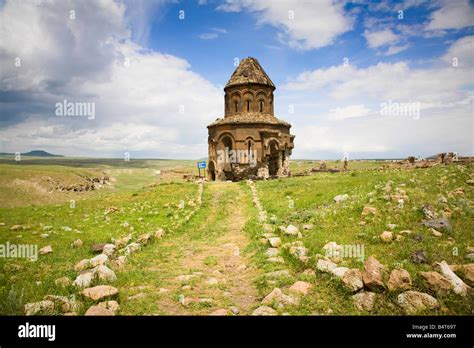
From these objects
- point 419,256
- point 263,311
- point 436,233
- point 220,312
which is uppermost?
point 436,233

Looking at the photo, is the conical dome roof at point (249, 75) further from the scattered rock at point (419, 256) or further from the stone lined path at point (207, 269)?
the scattered rock at point (419, 256)

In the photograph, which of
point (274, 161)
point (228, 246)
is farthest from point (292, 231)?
point (274, 161)

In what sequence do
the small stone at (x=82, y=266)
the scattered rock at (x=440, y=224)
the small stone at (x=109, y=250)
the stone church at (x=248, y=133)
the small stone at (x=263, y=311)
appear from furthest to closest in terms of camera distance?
the stone church at (x=248, y=133) < the small stone at (x=109, y=250) < the scattered rock at (x=440, y=224) < the small stone at (x=82, y=266) < the small stone at (x=263, y=311)

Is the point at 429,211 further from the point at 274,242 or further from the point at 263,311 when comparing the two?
the point at 263,311

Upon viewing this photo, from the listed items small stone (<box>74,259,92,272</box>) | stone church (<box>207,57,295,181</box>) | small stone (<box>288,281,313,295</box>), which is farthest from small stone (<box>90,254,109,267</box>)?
stone church (<box>207,57,295,181</box>)

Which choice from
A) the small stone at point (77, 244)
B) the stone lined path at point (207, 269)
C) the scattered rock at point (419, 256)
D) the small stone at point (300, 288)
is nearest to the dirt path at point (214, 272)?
the stone lined path at point (207, 269)

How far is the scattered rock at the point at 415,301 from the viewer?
511cm

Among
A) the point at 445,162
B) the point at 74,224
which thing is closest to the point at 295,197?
the point at 74,224

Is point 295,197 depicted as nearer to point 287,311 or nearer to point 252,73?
point 287,311

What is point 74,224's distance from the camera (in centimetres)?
1381

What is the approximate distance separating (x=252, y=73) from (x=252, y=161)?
10843mm

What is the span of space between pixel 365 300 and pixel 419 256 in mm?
2067

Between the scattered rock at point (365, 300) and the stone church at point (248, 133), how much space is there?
2622 cm

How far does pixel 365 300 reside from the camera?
219 inches
